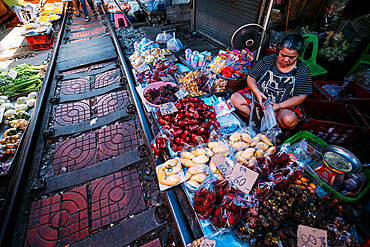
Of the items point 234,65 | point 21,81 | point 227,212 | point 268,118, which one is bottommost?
point 21,81

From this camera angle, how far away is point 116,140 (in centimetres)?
317

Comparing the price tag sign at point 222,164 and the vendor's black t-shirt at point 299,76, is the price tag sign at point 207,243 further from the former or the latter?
the vendor's black t-shirt at point 299,76

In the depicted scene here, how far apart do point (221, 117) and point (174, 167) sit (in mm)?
1413

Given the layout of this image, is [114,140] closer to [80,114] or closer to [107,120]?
[107,120]

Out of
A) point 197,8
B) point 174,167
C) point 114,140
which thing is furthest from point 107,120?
point 197,8

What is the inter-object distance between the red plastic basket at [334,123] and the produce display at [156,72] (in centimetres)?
286

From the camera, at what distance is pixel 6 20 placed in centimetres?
965

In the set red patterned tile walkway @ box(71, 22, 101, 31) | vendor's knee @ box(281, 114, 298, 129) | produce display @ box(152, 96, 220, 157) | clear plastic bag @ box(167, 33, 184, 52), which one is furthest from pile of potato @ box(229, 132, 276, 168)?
red patterned tile walkway @ box(71, 22, 101, 31)

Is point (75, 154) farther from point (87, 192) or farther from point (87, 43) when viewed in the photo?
point (87, 43)

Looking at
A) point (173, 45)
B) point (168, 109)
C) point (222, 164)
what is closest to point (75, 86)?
point (173, 45)

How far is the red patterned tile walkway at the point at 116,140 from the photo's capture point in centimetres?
299

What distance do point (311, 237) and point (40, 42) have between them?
9852 mm

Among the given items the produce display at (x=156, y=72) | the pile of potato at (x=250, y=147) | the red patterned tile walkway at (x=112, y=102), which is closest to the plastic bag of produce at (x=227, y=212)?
the pile of potato at (x=250, y=147)

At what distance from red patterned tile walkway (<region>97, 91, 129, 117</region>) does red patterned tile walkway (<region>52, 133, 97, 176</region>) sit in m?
0.74
